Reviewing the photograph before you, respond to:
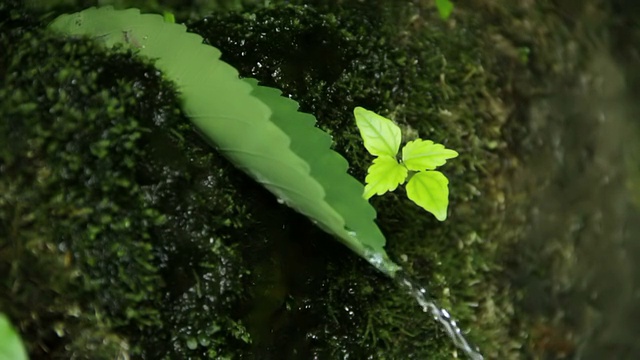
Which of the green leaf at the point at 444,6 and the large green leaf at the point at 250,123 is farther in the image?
the green leaf at the point at 444,6

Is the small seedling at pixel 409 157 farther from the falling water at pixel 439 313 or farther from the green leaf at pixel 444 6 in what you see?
the green leaf at pixel 444 6

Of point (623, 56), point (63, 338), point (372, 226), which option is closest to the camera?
point (63, 338)

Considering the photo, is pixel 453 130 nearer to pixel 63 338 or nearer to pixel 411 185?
pixel 411 185

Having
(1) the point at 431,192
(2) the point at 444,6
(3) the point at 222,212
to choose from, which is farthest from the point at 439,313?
(2) the point at 444,6

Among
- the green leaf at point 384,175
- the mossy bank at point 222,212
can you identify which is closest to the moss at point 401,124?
the mossy bank at point 222,212

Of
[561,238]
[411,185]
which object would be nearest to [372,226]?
[411,185]

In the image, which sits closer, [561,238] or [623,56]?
[561,238]

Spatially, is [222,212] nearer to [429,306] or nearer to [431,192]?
[431,192]

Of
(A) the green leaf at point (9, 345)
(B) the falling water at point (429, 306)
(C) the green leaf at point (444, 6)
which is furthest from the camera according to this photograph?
(C) the green leaf at point (444, 6)
